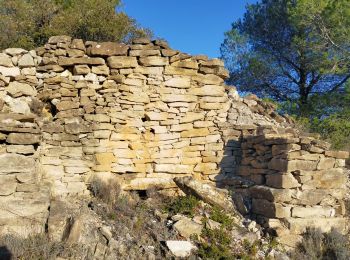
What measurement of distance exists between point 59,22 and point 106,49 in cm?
290

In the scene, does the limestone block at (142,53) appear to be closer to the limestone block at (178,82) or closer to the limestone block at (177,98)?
the limestone block at (178,82)

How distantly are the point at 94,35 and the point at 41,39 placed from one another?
3.96ft

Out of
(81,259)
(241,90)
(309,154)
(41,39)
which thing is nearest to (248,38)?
(241,90)

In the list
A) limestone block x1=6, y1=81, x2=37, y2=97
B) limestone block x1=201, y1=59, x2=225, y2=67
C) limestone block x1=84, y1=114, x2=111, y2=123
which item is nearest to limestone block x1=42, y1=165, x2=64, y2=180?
limestone block x1=84, y1=114, x2=111, y2=123

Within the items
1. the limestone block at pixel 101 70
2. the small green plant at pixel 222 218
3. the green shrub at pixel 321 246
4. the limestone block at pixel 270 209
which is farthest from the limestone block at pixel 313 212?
the limestone block at pixel 101 70

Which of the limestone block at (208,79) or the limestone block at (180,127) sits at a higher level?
the limestone block at (208,79)

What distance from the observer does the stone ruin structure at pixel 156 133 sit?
5434 millimetres

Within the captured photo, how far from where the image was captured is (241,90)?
1184 cm

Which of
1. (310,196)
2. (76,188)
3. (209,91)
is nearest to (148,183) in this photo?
(76,188)

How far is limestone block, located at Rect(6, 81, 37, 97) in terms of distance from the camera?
19.2 ft

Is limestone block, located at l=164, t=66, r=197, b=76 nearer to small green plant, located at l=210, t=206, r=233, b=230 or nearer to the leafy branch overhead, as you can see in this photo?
small green plant, located at l=210, t=206, r=233, b=230

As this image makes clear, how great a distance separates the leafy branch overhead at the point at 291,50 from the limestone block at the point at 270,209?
5507 mm

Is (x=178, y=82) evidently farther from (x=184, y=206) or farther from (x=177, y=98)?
(x=184, y=206)

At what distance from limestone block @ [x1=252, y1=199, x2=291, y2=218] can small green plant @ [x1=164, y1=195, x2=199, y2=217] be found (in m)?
0.91
